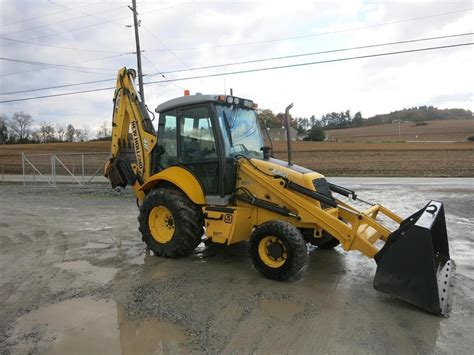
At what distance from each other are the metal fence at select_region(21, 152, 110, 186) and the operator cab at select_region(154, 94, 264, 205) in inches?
377

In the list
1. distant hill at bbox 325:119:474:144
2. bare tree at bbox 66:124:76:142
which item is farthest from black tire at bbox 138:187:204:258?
bare tree at bbox 66:124:76:142

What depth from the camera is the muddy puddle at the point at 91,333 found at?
379cm

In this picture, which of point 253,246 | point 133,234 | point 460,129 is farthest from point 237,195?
point 460,129

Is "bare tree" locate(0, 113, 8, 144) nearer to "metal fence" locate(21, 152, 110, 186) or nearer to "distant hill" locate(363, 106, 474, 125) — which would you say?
"metal fence" locate(21, 152, 110, 186)

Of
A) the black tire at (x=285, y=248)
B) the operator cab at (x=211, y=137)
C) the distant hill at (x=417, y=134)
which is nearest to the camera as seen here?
the black tire at (x=285, y=248)

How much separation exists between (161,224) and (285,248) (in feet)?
7.82

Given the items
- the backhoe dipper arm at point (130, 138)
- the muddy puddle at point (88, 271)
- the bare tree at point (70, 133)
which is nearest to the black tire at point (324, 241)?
the backhoe dipper arm at point (130, 138)

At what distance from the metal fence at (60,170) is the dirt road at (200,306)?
380 inches

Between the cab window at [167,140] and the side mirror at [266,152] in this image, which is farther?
the cab window at [167,140]

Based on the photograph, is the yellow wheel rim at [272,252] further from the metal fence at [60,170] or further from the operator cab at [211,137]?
the metal fence at [60,170]

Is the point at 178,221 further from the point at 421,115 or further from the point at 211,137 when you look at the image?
the point at 421,115

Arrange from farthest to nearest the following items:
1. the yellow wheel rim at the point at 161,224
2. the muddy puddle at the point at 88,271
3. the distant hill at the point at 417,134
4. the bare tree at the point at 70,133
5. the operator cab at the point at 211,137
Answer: the bare tree at the point at 70,133 → the distant hill at the point at 417,134 → the yellow wheel rim at the point at 161,224 → the operator cab at the point at 211,137 → the muddy puddle at the point at 88,271

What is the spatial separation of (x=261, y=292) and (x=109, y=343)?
1978 mm

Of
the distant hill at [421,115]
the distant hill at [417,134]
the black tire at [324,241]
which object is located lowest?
the black tire at [324,241]
